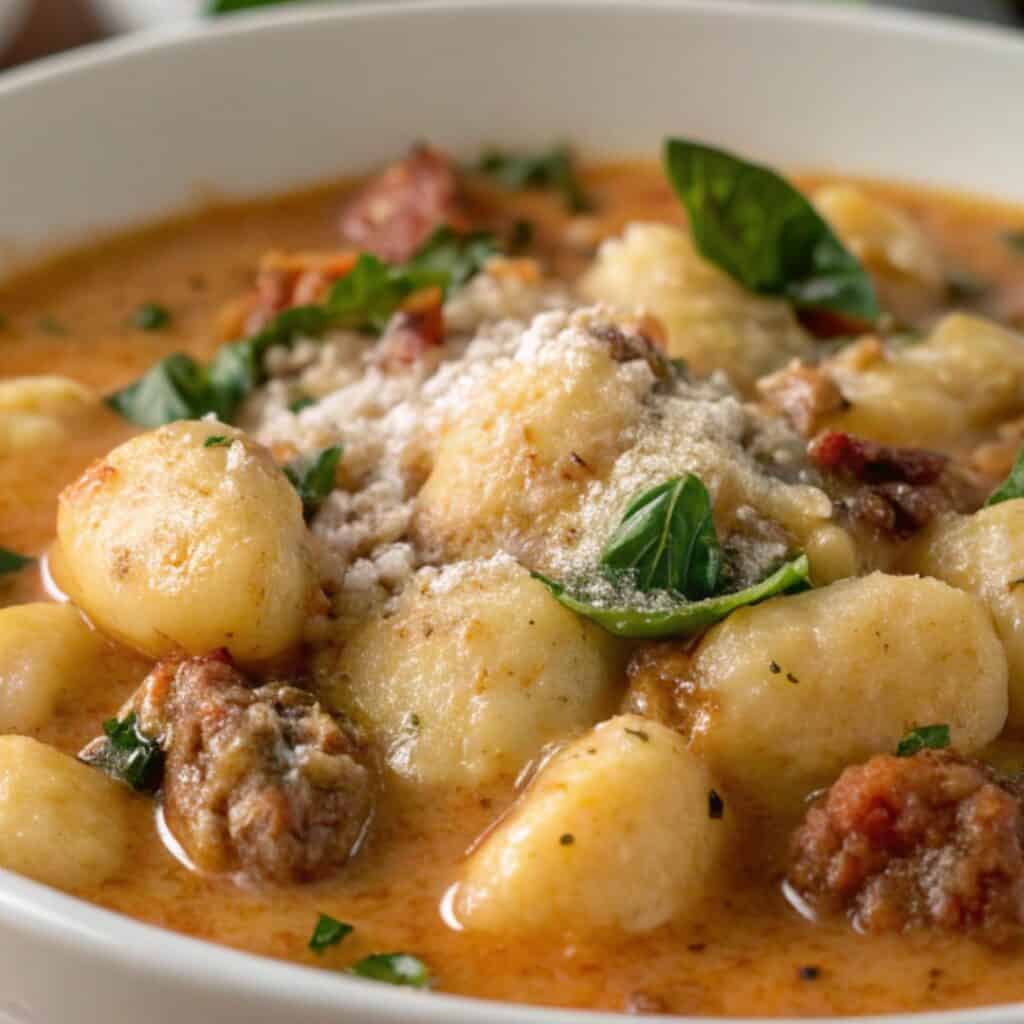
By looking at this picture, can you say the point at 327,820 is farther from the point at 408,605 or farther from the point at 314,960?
the point at 408,605

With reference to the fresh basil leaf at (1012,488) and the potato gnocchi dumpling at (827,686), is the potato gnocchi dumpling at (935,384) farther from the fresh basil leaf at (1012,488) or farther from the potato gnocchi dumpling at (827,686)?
the potato gnocchi dumpling at (827,686)

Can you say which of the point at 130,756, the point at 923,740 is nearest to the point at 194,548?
the point at 130,756

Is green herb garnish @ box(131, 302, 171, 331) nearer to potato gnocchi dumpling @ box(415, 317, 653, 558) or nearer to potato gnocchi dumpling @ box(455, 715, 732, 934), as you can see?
potato gnocchi dumpling @ box(415, 317, 653, 558)

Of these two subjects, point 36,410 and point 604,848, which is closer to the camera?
point 604,848

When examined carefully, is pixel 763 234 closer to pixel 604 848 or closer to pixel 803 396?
pixel 803 396

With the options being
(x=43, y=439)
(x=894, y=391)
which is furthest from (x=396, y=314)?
(x=894, y=391)

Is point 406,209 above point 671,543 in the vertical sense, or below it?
below

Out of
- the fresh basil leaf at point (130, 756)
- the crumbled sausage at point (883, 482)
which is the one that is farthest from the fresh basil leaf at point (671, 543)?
the fresh basil leaf at point (130, 756)
